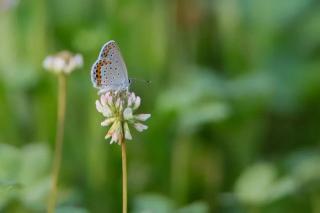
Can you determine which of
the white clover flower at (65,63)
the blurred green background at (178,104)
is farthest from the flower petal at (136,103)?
the blurred green background at (178,104)

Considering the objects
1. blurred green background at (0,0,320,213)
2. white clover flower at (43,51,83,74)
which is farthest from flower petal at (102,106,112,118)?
blurred green background at (0,0,320,213)

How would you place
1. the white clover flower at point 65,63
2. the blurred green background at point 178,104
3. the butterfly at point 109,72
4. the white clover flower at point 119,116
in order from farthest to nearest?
the blurred green background at point 178,104 < the white clover flower at point 65,63 < the butterfly at point 109,72 < the white clover flower at point 119,116

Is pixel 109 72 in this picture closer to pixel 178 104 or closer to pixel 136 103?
pixel 136 103

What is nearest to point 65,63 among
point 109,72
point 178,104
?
point 109,72

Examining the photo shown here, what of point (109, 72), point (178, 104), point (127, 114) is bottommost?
point (127, 114)

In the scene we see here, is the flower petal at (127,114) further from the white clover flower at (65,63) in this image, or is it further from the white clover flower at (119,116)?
the white clover flower at (65,63)

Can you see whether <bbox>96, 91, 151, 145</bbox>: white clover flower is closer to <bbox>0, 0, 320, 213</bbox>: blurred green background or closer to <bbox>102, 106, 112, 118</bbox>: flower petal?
<bbox>102, 106, 112, 118</bbox>: flower petal
